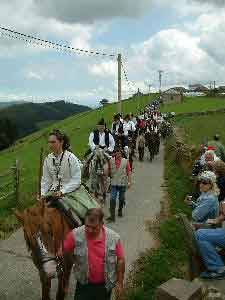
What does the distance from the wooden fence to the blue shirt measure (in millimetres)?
6528

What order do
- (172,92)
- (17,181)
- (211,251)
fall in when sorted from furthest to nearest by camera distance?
1. (172,92)
2. (17,181)
3. (211,251)

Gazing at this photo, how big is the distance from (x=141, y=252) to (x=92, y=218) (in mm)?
4895

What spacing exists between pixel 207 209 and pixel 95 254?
411 centimetres

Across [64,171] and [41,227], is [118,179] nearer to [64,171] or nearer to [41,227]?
[64,171]

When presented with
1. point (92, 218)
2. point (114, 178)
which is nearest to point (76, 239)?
point (92, 218)

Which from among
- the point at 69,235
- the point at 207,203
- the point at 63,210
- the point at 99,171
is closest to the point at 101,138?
the point at 99,171

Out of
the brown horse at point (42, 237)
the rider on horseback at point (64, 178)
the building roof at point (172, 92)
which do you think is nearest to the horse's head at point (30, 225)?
the brown horse at point (42, 237)

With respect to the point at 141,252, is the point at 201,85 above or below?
above

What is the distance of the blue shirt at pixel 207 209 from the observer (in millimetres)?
9016

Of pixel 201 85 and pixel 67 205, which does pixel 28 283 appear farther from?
pixel 201 85

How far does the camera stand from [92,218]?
17.0 feet

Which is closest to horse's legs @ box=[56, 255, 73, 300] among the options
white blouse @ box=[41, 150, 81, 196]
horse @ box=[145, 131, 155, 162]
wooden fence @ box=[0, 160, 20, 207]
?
white blouse @ box=[41, 150, 81, 196]

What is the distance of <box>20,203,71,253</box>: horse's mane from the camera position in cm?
602

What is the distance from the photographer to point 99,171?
13.4 m
